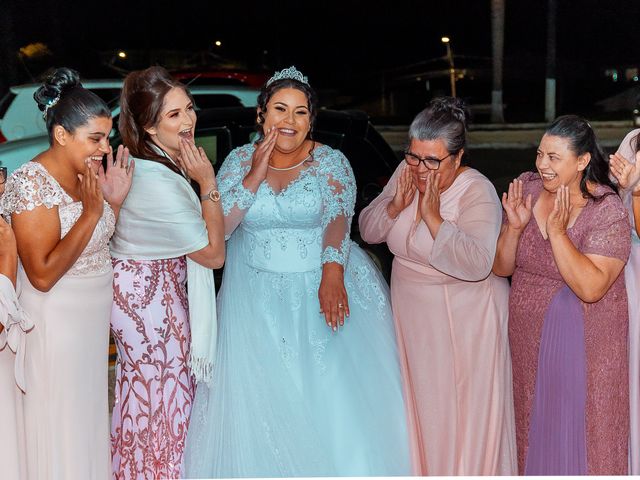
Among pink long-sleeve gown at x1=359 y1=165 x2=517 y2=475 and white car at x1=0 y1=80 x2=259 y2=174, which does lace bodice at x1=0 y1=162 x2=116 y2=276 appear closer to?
pink long-sleeve gown at x1=359 y1=165 x2=517 y2=475

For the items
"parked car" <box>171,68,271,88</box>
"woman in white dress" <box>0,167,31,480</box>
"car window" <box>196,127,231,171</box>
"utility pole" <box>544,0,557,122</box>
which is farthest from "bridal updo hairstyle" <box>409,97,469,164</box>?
"utility pole" <box>544,0,557,122</box>

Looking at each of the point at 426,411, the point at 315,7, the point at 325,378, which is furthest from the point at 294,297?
the point at 315,7

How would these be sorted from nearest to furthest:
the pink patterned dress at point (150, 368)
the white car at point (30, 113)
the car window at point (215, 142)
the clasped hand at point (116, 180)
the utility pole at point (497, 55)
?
the clasped hand at point (116, 180)
the pink patterned dress at point (150, 368)
the car window at point (215, 142)
the white car at point (30, 113)
the utility pole at point (497, 55)

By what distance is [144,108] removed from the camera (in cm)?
329

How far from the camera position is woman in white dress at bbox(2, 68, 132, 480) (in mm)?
2930

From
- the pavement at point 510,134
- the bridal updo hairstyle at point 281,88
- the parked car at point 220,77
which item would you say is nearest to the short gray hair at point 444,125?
the bridal updo hairstyle at point 281,88

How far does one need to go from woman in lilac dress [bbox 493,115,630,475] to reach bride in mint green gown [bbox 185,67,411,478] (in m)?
0.49

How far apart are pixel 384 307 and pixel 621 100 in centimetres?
268

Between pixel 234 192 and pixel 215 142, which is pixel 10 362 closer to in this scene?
pixel 234 192

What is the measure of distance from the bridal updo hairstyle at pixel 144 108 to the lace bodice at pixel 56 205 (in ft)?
0.90

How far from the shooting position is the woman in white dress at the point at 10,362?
286 centimetres

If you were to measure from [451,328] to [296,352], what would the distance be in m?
0.55

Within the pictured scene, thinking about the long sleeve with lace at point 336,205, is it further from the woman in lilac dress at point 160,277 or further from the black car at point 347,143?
the black car at point 347,143

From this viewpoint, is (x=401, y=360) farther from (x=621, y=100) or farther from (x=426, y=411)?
(x=621, y=100)
